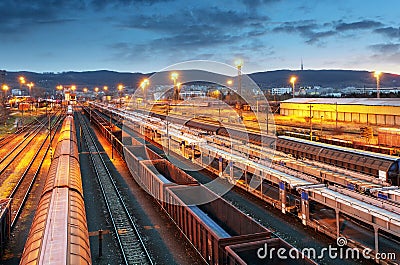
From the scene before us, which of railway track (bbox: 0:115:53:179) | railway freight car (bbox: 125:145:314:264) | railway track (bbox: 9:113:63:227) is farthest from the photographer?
railway track (bbox: 0:115:53:179)

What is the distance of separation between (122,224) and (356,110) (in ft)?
162

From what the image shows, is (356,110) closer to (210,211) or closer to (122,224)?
(210,211)

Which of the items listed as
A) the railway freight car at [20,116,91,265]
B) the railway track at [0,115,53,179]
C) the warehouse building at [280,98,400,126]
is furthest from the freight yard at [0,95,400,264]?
the warehouse building at [280,98,400,126]

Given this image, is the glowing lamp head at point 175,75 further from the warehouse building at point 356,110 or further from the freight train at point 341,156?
the warehouse building at point 356,110

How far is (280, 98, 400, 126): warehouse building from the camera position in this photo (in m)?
52.1

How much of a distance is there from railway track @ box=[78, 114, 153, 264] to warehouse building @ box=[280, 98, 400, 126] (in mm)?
26733

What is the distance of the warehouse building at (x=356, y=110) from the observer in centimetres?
5206

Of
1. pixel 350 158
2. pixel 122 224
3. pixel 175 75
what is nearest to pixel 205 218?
pixel 122 224

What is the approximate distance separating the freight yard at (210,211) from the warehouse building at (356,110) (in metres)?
22.0

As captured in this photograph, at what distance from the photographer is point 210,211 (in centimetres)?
1916

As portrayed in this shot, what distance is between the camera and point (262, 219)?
20922 mm

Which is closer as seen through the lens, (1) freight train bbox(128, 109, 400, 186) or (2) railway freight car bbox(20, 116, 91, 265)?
(2) railway freight car bbox(20, 116, 91, 265)

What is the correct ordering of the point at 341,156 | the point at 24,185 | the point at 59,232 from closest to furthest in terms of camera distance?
the point at 59,232 < the point at 341,156 < the point at 24,185

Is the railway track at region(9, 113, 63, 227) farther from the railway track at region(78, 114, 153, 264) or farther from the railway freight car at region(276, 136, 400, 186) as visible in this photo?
the railway freight car at region(276, 136, 400, 186)
